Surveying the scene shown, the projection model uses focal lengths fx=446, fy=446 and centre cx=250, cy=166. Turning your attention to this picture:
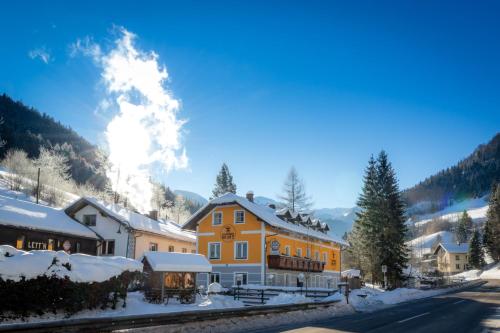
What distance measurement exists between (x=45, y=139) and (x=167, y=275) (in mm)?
118846

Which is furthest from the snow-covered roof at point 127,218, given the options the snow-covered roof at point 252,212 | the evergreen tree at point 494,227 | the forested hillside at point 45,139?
the evergreen tree at point 494,227

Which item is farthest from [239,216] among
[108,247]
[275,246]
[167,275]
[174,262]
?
[174,262]

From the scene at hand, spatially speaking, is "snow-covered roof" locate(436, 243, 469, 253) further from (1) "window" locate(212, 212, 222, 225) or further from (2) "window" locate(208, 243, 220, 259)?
(2) "window" locate(208, 243, 220, 259)

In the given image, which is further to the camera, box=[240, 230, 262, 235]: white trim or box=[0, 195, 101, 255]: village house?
box=[240, 230, 262, 235]: white trim

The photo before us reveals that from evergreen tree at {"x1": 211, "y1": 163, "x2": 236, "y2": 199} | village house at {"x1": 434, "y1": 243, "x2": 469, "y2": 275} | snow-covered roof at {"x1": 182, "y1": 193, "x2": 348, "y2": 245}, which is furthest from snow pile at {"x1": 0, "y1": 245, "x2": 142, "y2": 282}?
village house at {"x1": 434, "y1": 243, "x2": 469, "y2": 275}

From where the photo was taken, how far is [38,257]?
18.8 meters

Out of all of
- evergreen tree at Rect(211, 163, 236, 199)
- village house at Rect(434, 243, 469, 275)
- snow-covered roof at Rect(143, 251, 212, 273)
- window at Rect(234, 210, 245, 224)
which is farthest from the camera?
village house at Rect(434, 243, 469, 275)

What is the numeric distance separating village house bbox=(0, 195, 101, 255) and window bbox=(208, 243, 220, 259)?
418 inches

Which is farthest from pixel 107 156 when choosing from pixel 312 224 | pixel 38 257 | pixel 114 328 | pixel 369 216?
pixel 114 328

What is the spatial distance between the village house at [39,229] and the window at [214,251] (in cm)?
1063

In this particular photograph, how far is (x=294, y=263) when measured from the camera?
43188mm

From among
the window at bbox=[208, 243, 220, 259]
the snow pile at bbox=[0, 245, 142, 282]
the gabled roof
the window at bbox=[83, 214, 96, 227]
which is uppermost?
the gabled roof

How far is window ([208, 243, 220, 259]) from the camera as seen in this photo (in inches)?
1718

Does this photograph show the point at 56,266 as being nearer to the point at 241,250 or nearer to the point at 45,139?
the point at 241,250
